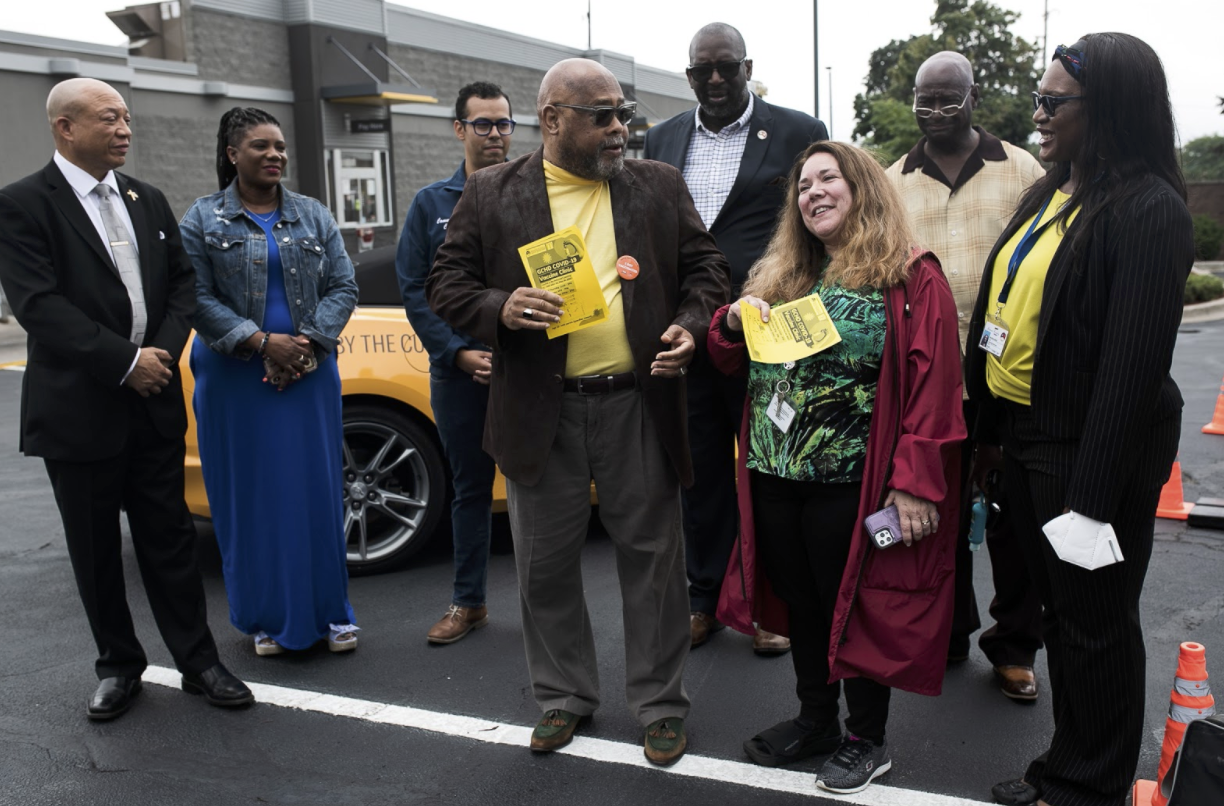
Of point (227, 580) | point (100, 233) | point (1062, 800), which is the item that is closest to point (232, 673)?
point (227, 580)

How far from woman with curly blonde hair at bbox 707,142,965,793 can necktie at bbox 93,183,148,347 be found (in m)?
1.95

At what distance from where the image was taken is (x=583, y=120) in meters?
3.23

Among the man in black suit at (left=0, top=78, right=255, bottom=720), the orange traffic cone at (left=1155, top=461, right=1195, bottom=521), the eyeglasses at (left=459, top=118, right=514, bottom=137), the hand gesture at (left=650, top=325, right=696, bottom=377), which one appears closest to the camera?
the hand gesture at (left=650, top=325, right=696, bottom=377)

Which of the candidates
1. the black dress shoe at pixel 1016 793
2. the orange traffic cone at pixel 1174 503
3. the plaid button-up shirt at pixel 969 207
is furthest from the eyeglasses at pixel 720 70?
the orange traffic cone at pixel 1174 503

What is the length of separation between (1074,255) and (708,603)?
2.20 metres

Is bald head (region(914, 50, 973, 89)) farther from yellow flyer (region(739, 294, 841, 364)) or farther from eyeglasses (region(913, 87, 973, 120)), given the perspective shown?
yellow flyer (region(739, 294, 841, 364))

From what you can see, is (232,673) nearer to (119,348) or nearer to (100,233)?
(119,348)

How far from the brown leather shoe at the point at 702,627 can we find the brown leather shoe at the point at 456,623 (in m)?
0.86

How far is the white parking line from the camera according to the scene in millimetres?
3127

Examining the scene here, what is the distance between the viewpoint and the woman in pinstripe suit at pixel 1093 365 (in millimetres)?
2586

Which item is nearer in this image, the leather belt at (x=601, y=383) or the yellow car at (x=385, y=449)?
the leather belt at (x=601, y=383)

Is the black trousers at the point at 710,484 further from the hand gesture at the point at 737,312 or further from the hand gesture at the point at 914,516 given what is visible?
the hand gesture at the point at 914,516

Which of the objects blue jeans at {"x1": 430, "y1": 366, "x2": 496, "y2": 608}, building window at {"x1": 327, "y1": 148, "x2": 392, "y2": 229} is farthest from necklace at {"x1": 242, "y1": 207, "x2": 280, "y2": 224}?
building window at {"x1": 327, "y1": 148, "x2": 392, "y2": 229}

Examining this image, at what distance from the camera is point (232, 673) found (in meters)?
4.08
